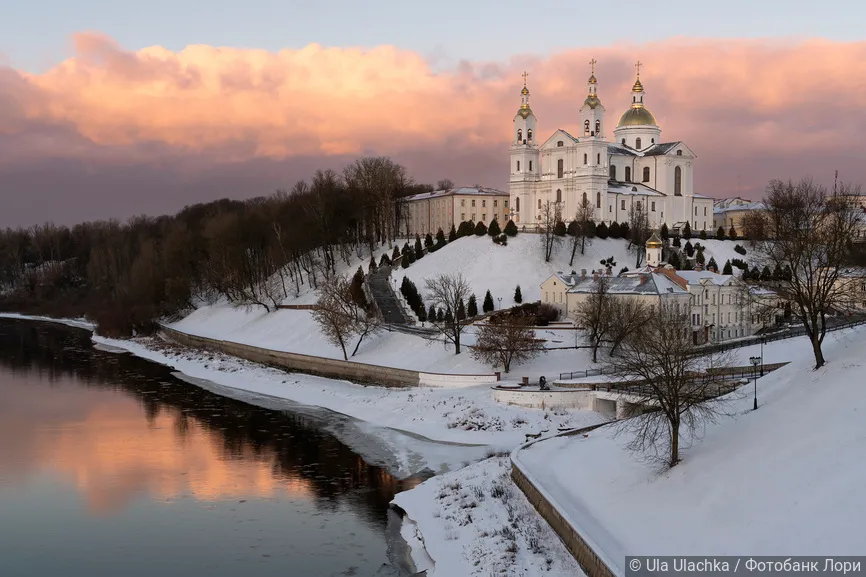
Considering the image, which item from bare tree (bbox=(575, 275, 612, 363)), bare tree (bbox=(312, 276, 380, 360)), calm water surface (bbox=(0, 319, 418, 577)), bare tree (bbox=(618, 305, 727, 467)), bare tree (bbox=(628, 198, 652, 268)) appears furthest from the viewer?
bare tree (bbox=(628, 198, 652, 268))

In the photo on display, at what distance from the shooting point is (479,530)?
2119 cm

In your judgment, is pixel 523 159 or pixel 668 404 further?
pixel 523 159

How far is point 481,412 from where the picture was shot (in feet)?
113

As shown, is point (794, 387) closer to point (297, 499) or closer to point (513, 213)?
point (297, 499)

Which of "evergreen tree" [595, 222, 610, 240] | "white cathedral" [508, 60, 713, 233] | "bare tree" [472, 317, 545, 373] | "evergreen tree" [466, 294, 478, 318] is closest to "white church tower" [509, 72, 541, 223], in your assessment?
"white cathedral" [508, 60, 713, 233]

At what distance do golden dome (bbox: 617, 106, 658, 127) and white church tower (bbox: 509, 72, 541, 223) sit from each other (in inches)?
530

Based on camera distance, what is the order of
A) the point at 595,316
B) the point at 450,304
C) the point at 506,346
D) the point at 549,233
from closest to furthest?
the point at 506,346
the point at 595,316
the point at 450,304
the point at 549,233

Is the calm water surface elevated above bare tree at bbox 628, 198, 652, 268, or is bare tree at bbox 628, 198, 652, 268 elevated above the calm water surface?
bare tree at bbox 628, 198, 652, 268

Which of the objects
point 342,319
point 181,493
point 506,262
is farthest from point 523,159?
point 181,493

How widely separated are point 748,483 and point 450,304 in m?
32.9

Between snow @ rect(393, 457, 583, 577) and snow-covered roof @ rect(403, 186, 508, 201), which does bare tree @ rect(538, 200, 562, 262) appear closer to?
snow-covered roof @ rect(403, 186, 508, 201)

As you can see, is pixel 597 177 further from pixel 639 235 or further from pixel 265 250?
pixel 265 250

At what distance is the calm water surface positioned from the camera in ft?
67.0

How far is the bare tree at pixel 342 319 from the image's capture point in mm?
47594
